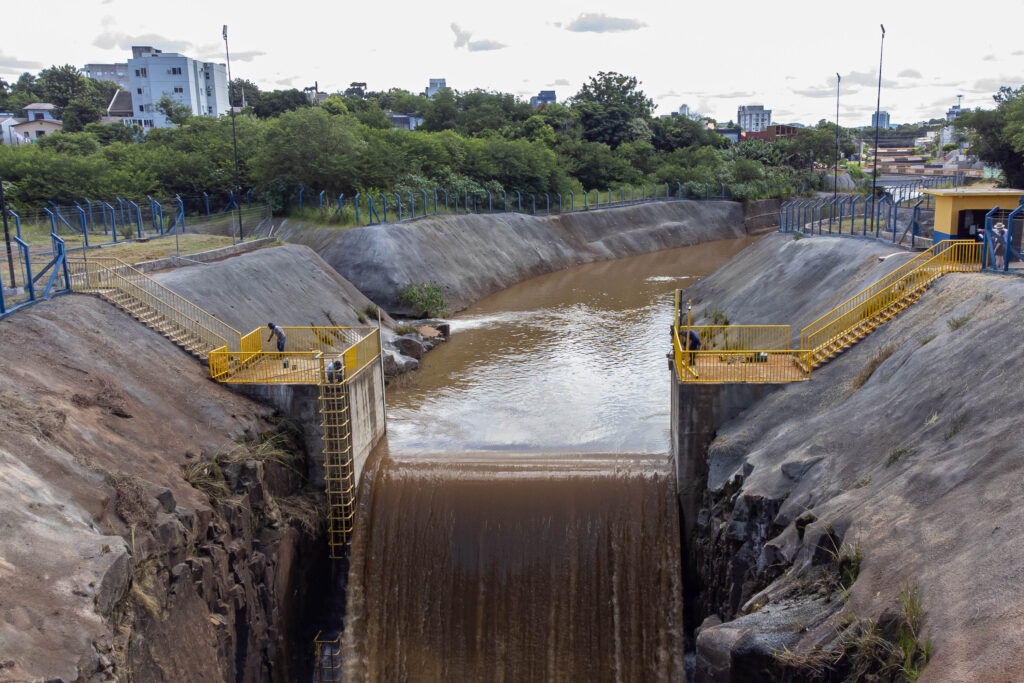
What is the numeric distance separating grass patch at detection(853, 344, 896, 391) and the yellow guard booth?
30.8ft

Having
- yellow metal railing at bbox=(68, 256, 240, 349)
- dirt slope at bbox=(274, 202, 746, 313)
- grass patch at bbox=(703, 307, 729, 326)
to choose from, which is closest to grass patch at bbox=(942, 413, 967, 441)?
yellow metal railing at bbox=(68, 256, 240, 349)

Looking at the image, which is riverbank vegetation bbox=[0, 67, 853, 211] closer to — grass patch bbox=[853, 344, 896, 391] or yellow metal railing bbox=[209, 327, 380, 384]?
yellow metal railing bbox=[209, 327, 380, 384]

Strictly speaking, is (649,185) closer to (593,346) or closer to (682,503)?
(593,346)

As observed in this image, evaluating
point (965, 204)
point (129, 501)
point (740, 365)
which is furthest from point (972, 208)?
point (129, 501)

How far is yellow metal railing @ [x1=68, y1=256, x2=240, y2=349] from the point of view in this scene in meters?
25.1

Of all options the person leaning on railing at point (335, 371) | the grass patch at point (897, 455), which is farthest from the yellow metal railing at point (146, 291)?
the grass patch at point (897, 455)

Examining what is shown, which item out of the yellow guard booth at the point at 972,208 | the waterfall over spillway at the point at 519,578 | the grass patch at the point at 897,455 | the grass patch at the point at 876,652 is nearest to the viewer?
the grass patch at the point at 876,652

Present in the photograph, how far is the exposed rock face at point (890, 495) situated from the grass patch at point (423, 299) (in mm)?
25090

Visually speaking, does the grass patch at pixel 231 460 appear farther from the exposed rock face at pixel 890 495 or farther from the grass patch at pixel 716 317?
the grass patch at pixel 716 317

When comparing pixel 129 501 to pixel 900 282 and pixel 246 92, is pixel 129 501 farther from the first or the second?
pixel 246 92

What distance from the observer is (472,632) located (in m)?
20.2

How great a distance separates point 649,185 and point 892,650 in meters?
77.5

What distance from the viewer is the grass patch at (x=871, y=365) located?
2097 cm

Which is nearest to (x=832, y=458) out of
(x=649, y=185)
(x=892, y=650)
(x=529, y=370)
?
(x=892, y=650)
